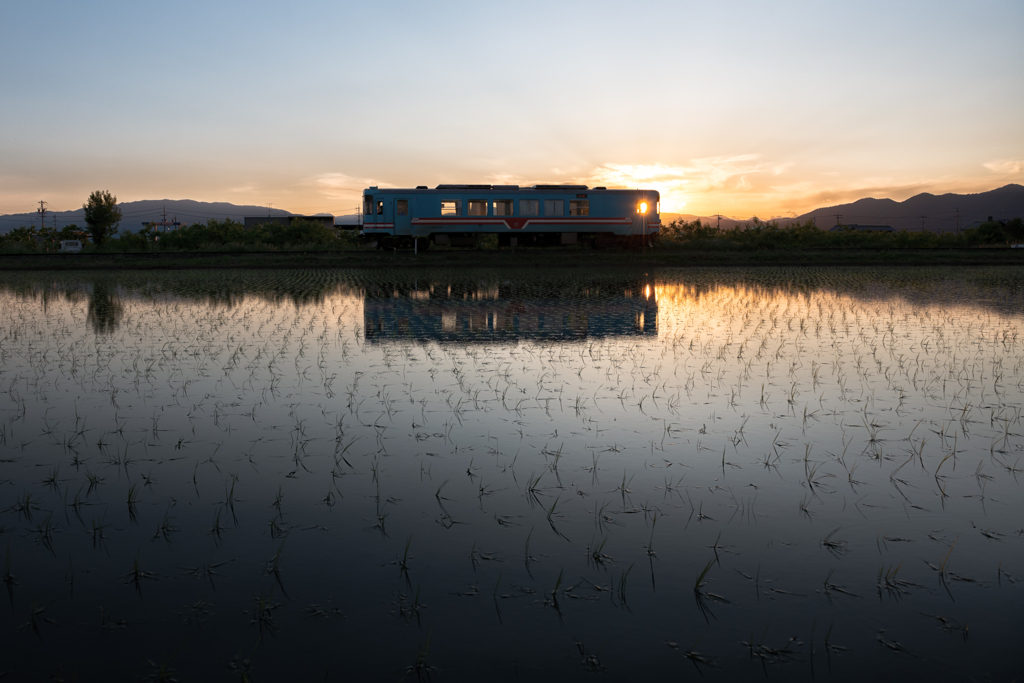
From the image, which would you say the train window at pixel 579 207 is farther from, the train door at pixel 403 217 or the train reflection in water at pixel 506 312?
the train reflection in water at pixel 506 312

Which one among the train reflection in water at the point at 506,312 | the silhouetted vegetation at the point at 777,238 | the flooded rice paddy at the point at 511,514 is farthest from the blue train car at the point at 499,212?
the flooded rice paddy at the point at 511,514

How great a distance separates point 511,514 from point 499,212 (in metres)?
32.0

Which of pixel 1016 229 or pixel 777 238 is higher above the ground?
pixel 1016 229

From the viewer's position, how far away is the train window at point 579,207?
36.3 m

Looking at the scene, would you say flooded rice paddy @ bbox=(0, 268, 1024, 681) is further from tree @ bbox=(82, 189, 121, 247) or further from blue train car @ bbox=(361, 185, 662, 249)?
tree @ bbox=(82, 189, 121, 247)

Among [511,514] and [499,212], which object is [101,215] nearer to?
[499,212]

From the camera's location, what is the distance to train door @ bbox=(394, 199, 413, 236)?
3566 cm

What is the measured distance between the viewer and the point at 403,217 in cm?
3584

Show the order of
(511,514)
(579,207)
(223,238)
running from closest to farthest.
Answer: (511,514) → (579,207) → (223,238)

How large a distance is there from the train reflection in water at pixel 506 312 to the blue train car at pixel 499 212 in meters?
11.6

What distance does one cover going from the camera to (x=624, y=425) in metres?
7.02

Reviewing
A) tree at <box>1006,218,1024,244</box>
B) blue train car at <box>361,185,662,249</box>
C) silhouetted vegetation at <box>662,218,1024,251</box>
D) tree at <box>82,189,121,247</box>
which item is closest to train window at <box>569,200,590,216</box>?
blue train car at <box>361,185,662,249</box>

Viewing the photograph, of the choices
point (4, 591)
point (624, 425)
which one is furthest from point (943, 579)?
point (4, 591)

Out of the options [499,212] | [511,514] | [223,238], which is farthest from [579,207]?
[511,514]
